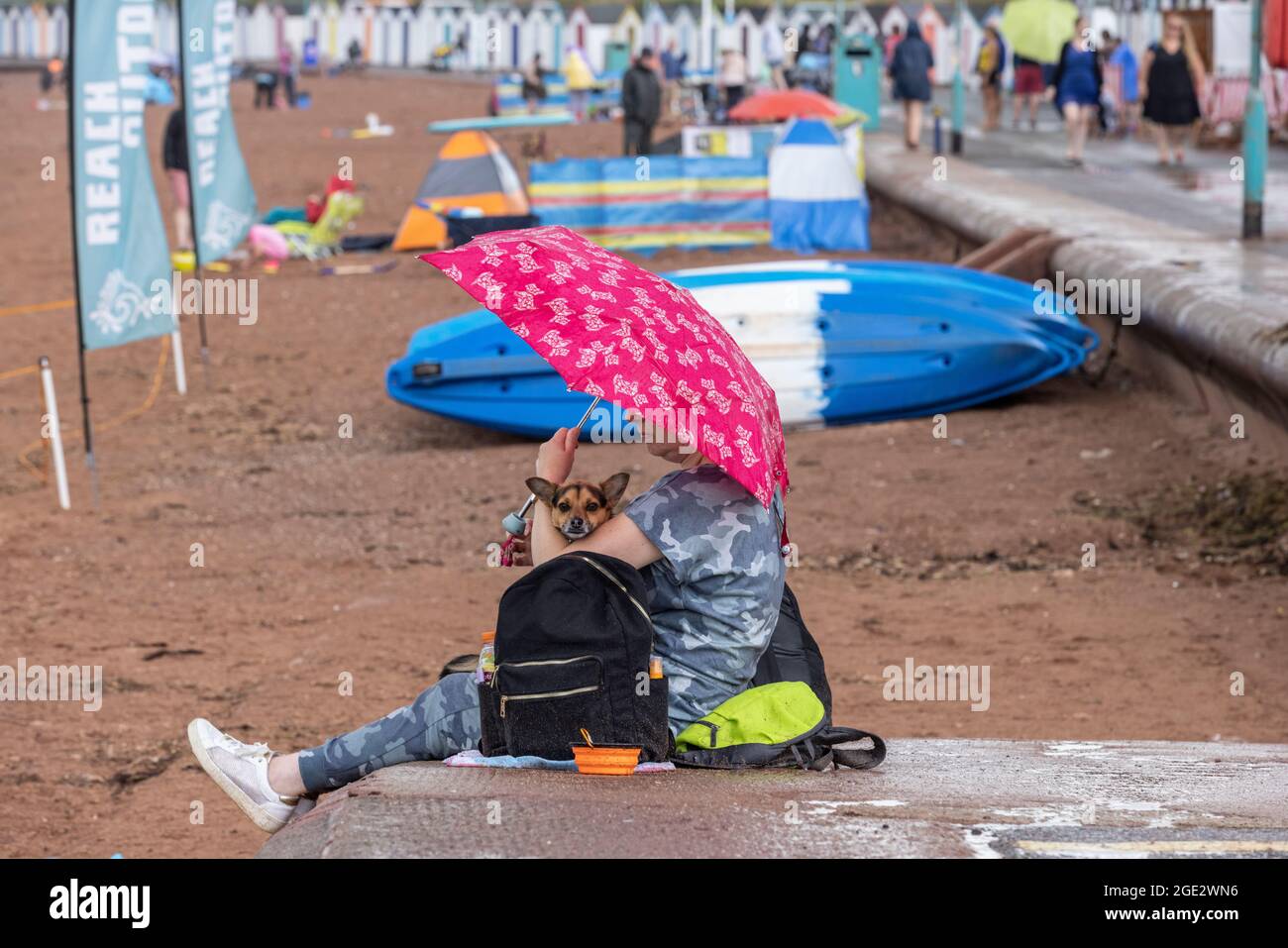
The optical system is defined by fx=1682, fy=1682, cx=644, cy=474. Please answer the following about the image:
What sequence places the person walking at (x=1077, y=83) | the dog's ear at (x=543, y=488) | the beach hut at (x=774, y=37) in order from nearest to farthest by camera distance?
the dog's ear at (x=543, y=488) → the person walking at (x=1077, y=83) → the beach hut at (x=774, y=37)

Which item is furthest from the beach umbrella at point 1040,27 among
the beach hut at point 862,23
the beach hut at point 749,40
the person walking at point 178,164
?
the beach hut at point 862,23

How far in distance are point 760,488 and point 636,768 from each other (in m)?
0.70

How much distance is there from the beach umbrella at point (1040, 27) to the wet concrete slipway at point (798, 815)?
884 inches

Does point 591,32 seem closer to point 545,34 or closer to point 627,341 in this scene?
point 545,34

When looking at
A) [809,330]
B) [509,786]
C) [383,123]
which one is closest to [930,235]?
[809,330]

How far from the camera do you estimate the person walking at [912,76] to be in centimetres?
2380

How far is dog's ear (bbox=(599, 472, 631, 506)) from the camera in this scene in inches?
160

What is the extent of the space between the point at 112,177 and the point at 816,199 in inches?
384

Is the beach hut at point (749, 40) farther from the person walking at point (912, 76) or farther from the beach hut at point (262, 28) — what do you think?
the person walking at point (912, 76)

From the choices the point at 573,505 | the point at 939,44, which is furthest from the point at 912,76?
the point at 939,44

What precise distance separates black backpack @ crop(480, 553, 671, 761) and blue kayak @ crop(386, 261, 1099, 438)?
7.35 meters

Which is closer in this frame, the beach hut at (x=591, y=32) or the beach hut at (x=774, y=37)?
A: the beach hut at (x=774, y=37)

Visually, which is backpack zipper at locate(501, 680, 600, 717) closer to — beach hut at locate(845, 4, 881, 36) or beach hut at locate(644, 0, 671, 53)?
beach hut at locate(845, 4, 881, 36)
